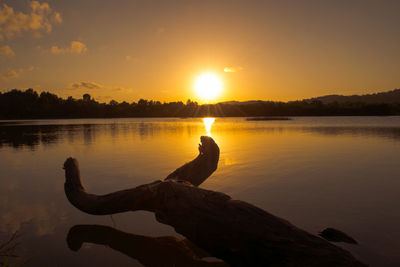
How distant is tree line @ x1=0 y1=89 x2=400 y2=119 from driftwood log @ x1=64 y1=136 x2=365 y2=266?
124 meters

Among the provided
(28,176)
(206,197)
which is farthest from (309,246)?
(28,176)

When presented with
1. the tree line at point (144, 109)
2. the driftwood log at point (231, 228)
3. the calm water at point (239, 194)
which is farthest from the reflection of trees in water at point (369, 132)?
the tree line at point (144, 109)

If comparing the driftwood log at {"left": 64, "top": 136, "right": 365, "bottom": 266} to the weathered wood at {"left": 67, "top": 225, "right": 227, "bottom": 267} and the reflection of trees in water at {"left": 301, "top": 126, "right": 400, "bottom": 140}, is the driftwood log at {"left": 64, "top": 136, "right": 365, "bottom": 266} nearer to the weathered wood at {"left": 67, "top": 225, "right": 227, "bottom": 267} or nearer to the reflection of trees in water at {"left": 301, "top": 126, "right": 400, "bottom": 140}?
the weathered wood at {"left": 67, "top": 225, "right": 227, "bottom": 267}

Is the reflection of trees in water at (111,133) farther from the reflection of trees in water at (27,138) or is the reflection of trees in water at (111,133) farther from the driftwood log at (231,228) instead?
the driftwood log at (231,228)

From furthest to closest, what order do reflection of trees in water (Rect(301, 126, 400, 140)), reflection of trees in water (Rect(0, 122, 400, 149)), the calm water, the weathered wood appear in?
reflection of trees in water (Rect(301, 126, 400, 140))
reflection of trees in water (Rect(0, 122, 400, 149))
the calm water
the weathered wood

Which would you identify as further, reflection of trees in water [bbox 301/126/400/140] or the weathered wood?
reflection of trees in water [bbox 301/126/400/140]

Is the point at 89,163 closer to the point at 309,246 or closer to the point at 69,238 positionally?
the point at 69,238

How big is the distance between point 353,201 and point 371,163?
6.29 m

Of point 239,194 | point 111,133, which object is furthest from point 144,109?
point 239,194

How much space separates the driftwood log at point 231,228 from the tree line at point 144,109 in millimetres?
124116

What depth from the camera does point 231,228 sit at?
138 inches

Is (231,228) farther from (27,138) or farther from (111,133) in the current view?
(111,133)

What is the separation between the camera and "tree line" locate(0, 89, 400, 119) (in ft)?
369

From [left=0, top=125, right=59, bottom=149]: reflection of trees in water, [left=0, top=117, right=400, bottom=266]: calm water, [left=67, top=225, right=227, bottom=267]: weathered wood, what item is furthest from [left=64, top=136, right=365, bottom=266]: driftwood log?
[left=0, top=125, right=59, bottom=149]: reflection of trees in water
